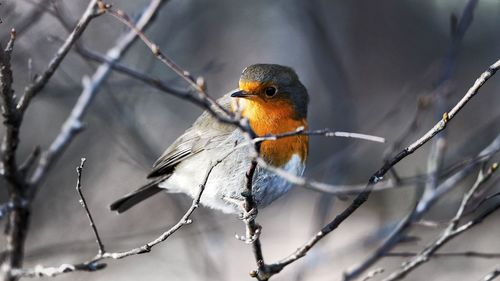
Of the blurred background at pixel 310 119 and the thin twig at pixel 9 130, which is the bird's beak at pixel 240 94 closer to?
the blurred background at pixel 310 119

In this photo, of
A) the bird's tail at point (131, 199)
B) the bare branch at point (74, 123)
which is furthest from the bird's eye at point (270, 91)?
the bare branch at point (74, 123)

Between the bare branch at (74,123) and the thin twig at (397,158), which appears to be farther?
the thin twig at (397,158)

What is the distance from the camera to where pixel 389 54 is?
933 cm

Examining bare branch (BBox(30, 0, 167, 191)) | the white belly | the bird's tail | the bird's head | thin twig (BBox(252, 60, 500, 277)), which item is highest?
the bird's head

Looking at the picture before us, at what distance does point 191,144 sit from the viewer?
401 cm

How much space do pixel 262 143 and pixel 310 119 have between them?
4.32m

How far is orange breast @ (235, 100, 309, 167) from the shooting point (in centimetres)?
333

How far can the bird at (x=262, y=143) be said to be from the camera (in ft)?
11.0

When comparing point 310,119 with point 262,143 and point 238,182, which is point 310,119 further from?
point 262,143

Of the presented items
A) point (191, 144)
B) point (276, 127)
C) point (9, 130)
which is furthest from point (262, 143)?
point (9, 130)

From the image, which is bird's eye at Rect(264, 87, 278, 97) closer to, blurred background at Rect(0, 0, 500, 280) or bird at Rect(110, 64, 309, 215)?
bird at Rect(110, 64, 309, 215)

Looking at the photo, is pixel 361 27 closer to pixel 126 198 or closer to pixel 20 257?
pixel 126 198

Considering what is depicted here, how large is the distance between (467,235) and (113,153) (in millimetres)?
3447

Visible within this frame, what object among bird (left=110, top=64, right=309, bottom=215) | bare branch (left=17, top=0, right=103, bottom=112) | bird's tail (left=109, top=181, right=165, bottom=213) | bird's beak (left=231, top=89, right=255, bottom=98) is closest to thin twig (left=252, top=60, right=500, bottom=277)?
bare branch (left=17, top=0, right=103, bottom=112)
